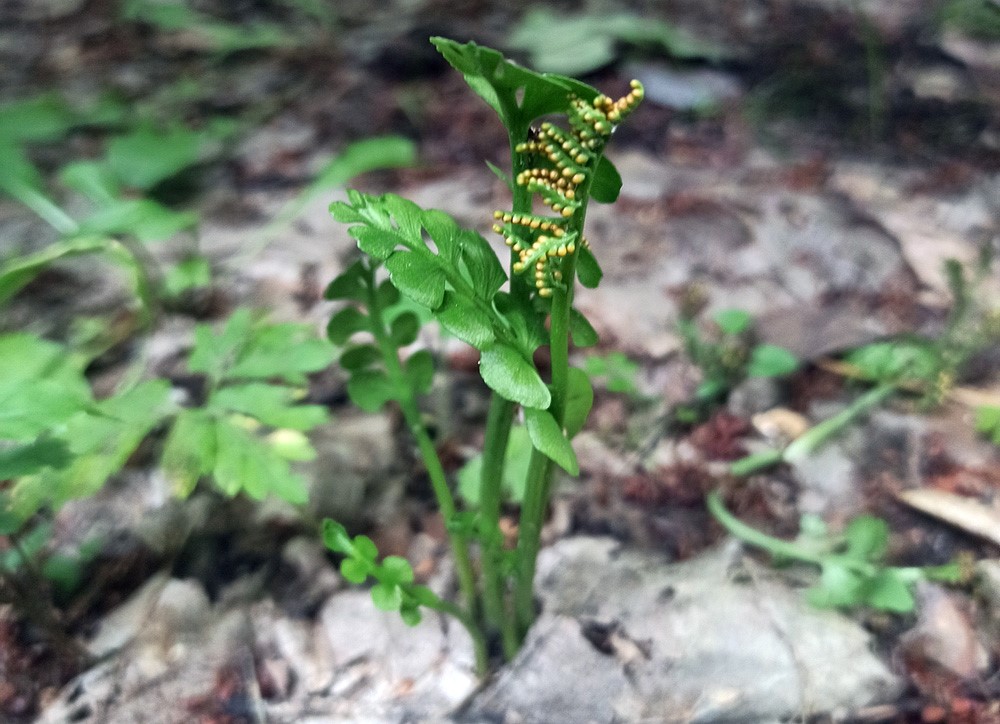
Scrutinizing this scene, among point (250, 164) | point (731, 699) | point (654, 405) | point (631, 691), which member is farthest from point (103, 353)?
point (731, 699)

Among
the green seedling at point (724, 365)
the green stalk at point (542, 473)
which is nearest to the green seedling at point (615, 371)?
the green seedling at point (724, 365)

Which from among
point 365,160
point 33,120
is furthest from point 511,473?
point 33,120

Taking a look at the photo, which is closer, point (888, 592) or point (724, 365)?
point (888, 592)

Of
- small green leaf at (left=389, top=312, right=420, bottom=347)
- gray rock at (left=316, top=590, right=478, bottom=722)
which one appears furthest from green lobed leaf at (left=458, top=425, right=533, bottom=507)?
small green leaf at (left=389, top=312, right=420, bottom=347)

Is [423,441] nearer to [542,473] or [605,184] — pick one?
[542,473]

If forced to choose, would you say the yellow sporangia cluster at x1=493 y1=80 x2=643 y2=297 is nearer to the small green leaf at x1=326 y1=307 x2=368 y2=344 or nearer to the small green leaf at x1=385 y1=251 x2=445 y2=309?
the small green leaf at x1=385 y1=251 x2=445 y2=309
